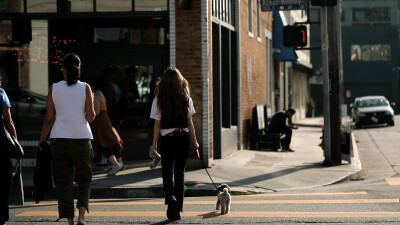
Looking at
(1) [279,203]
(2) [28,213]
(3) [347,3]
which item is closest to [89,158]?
(2) [28,213]

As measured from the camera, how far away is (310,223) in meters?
8.12

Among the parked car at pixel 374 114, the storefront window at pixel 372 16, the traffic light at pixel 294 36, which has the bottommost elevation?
the parked car at pixel 374 114

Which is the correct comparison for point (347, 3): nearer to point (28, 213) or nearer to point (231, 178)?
point (231, 178)

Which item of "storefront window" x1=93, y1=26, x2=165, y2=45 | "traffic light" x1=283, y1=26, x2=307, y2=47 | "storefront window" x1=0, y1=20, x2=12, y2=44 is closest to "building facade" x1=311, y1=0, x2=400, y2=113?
"traffic light" x1=283, y1=26, x2=307, y2=47

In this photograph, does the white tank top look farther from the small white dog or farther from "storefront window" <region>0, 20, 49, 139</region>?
"storefront window" <region>0, 20, 49, 139</region>

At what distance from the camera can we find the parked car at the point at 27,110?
1479 centimetres

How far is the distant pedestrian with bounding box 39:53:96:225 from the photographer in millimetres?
7551

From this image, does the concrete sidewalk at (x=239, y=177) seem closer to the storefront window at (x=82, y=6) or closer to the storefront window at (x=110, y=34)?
the storefront window at (x=110, y=34)

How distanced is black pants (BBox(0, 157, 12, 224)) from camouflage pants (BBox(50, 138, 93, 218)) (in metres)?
0.56

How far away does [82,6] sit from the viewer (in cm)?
1457

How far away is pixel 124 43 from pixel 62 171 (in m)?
8.18

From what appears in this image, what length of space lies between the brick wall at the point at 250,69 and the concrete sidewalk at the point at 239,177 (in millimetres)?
2516

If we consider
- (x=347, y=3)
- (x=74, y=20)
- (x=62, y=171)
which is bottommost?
(x=62, y=171)

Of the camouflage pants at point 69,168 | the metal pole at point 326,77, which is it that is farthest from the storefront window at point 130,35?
the camouflage pants at point 69,168
